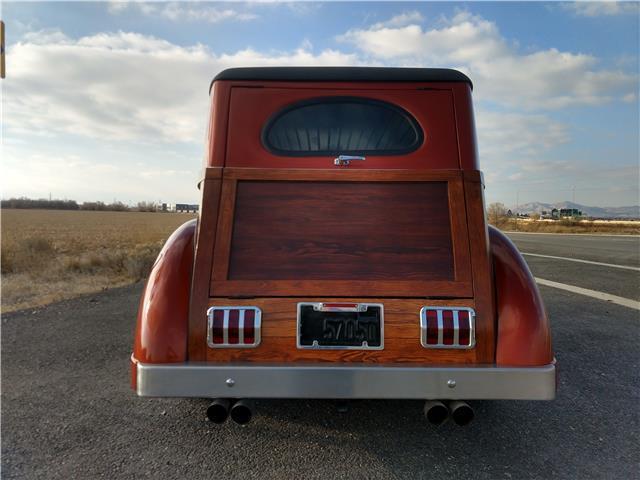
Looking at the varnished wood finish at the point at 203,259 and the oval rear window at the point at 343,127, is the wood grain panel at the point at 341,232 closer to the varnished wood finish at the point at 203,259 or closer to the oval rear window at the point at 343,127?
the varnished wood finish at the point at 203,259

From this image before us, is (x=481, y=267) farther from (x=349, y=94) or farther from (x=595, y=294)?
(x=595, y=294)

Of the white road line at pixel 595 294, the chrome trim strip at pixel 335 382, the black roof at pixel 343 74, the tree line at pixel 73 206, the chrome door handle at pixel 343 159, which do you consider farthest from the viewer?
the tree line at pixel 73 206

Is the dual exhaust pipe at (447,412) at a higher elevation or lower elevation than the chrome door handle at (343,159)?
lower

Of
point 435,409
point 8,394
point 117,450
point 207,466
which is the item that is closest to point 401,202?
→ point 435,409

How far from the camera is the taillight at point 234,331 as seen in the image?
86.7 inches

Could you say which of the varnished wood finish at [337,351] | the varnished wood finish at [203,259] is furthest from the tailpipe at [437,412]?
the varnished wood finish at [203,259]

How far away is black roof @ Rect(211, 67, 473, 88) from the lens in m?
2.63

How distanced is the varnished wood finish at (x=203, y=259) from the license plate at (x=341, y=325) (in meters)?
0.51

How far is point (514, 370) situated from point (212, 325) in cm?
152

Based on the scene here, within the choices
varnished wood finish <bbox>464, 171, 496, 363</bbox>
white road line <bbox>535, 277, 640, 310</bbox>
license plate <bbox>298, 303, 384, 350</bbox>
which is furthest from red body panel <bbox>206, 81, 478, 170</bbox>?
white road line <bbox>535, 277, 640, 310</bbox>

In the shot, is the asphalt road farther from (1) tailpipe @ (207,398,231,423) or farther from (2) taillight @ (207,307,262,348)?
(2) taillight @ (207,307,262,348)

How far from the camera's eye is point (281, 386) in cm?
209

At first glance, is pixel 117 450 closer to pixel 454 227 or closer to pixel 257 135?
pixel 257 135

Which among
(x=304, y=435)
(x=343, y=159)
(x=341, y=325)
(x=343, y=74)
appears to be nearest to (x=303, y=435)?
(x=304, y=435)
